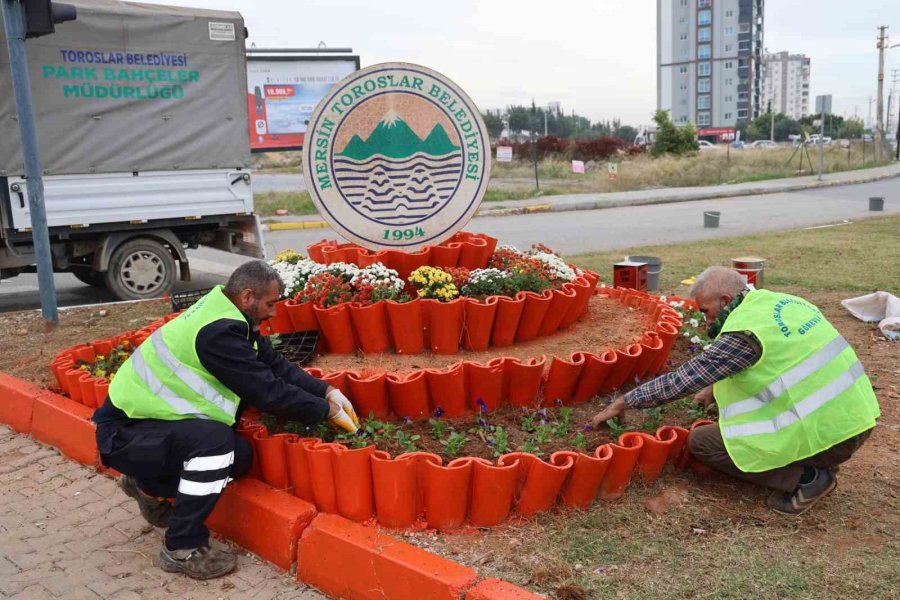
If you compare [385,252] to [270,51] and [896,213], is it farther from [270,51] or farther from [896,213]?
[270,51]

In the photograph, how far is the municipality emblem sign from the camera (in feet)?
17.2

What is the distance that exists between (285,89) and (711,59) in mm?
89397

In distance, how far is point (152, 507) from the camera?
12.5 ft

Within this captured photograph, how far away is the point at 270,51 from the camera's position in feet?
69.6

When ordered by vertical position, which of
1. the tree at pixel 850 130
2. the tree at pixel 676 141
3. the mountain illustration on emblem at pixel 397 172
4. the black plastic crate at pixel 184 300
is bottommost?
the black plastic crate at pixel 184 300

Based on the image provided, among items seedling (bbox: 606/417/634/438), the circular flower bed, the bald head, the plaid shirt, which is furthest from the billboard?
the plaid shirt

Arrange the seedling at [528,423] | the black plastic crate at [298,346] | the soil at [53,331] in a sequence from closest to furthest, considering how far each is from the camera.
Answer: the seedling at [528,423] < the black plastic crate at [298,346] < the soil at [53,331]

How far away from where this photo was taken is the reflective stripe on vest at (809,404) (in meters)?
3.45

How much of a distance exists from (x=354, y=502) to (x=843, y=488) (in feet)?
7.33

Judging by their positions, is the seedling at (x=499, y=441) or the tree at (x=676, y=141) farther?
the tree at (x=676, y=141)

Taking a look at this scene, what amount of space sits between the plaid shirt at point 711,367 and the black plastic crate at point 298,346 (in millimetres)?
1988

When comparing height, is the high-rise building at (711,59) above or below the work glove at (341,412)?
above

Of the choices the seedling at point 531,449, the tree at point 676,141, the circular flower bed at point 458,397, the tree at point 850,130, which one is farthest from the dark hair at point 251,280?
the tree at point 850,130

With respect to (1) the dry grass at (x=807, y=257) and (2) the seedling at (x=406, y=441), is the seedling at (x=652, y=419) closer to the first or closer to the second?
(2) the seedling at (x=406, y=441)
